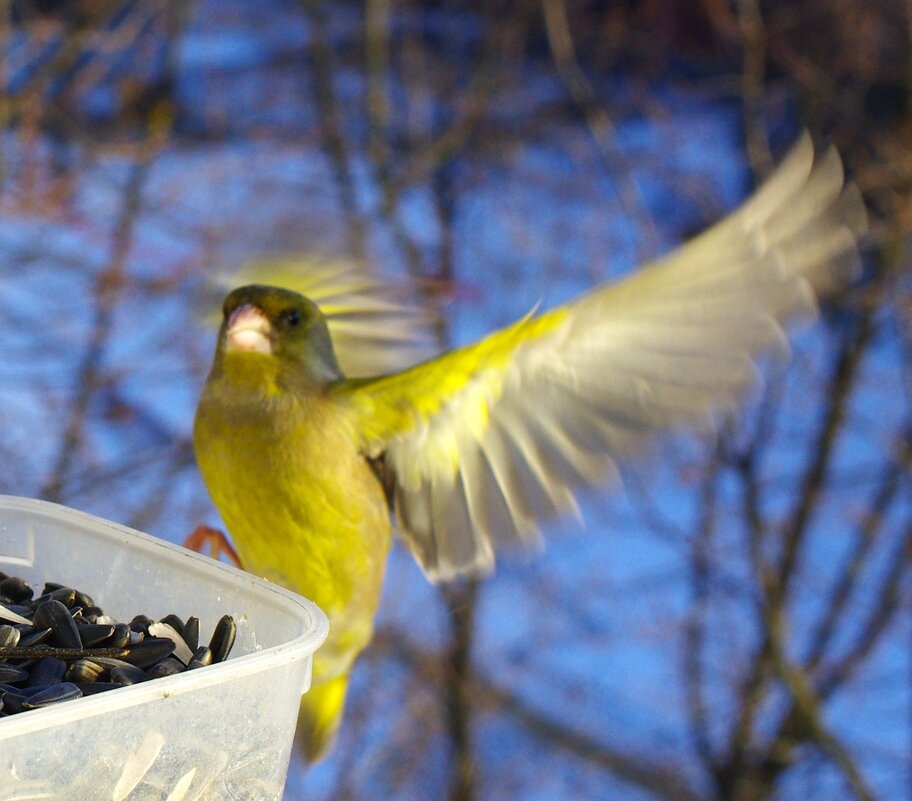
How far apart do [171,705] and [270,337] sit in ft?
2.72

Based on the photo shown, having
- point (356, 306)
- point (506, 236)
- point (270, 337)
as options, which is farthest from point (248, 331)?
point (506, 236)

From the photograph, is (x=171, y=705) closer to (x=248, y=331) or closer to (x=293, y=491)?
(x=293, y=491)

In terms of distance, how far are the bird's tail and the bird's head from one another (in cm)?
53

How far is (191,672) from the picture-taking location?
0.95 m

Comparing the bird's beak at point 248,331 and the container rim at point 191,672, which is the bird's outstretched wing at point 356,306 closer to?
the bird's beak at point 248,331

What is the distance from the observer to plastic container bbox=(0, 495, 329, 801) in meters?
0.88

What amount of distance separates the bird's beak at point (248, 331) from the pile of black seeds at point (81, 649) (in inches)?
20.2

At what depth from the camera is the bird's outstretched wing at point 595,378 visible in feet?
4.75

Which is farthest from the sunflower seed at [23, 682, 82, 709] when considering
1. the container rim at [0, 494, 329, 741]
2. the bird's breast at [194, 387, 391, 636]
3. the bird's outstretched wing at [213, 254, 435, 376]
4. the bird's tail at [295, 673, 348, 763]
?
the bird's outstretched wing at [213, 254, 435, 376]

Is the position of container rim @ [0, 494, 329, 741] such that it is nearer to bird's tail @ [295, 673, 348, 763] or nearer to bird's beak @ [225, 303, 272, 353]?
bird's beak @ [225, 303, 272, 353]

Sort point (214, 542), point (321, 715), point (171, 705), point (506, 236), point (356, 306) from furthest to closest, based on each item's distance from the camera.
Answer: point (506, 236) → point (356, 306) → point (321, 715) → point (214, 542) → point (171, 705)

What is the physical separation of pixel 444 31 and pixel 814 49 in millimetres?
1454

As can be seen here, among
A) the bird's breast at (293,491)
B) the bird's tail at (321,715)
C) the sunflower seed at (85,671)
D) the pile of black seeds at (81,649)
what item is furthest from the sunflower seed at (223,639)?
the bird's tail at (321,715)

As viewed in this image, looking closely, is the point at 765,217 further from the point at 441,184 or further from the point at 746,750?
the point at 746,750
